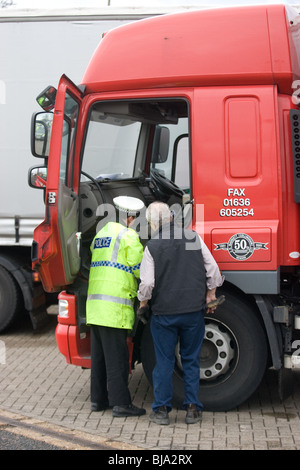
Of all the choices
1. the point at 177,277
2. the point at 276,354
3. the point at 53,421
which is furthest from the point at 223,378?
the point at 53,421

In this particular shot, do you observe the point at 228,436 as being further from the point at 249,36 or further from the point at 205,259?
the point at 249,36

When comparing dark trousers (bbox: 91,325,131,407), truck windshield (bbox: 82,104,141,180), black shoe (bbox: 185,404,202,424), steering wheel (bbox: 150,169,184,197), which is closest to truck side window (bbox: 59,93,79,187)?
truck windshield (bbox: 82,104,141,180)

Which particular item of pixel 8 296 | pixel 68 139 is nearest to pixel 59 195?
pixel 68 139

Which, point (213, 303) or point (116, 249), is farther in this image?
point (116, 249)

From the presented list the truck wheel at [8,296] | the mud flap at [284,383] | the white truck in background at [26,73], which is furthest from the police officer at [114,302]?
the truck wheel at [8,296]

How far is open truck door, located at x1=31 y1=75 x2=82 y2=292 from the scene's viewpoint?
233 inches

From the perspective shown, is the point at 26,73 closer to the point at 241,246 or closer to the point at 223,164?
the point at 223,164

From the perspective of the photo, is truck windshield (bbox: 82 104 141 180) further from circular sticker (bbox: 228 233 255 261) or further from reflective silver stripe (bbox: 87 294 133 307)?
circular sticker (bbox: 228 233 255 261)

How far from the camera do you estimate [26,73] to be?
9.30m

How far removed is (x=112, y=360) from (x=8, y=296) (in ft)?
12.4

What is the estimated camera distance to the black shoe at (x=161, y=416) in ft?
19.3

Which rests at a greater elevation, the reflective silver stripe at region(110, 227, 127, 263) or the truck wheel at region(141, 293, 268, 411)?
the reflective silver stripe at region(110, 227, 127, 263)

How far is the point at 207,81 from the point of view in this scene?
6.00m

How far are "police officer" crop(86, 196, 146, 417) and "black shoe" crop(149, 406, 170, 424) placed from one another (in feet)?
0.82
